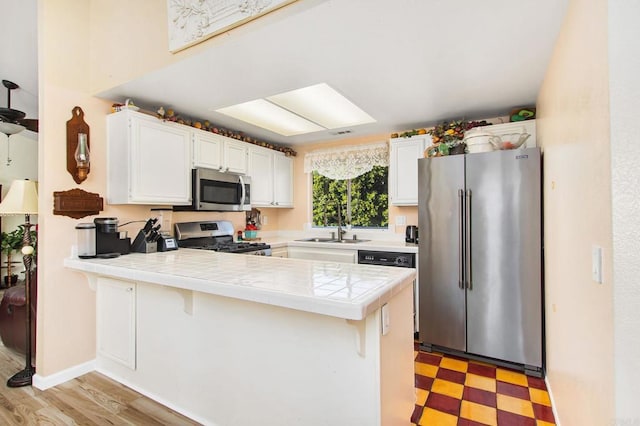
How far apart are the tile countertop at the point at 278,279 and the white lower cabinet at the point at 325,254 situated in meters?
1.44

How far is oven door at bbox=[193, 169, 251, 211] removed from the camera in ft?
→ 10.3

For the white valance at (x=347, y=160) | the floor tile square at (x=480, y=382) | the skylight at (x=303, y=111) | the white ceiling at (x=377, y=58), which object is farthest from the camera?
the white valance at (x=347, y=160)

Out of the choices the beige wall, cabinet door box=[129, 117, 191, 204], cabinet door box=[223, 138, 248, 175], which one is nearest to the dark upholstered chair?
cabinet door box=[129, 117, 191, 204]

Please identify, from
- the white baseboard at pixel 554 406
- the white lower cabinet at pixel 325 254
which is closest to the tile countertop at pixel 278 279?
the white baseboard at pixel 554 406

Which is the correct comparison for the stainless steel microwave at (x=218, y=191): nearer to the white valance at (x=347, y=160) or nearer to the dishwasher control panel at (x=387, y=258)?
the white valance at (x=347, y=160)

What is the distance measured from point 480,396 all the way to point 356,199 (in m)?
2.61

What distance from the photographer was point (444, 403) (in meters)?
2.03

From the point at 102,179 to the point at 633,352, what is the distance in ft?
10.9

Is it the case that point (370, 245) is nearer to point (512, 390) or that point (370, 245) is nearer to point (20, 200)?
point (512, 390)

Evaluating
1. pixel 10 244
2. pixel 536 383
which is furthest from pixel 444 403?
pixel 10 244

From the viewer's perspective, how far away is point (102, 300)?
2475 mm

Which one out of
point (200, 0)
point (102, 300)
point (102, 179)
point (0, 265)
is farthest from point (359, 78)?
point (0, 265)

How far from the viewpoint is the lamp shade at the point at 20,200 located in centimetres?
226

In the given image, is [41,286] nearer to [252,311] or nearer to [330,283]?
[252,311]
